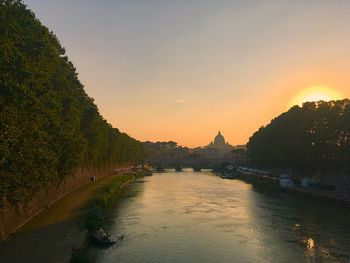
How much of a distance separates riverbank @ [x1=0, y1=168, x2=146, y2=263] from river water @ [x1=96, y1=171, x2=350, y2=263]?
3.08m

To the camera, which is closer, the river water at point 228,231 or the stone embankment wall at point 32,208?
the stone embankment wall at point 32,208

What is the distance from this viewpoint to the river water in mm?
35625

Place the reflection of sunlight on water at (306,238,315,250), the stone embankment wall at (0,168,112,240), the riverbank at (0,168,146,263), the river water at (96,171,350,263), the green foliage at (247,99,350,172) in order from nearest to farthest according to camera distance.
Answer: the riverbank at (0,168,146,263), the stone embankment wall at (0,168,112,240), the river water at (96,171,350,263), the reflection of sunlight on water at (306,238,315,250), the green foliage at (247,99,350,172)

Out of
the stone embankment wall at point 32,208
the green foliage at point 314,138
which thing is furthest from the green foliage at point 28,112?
the green foliage at point 314,138

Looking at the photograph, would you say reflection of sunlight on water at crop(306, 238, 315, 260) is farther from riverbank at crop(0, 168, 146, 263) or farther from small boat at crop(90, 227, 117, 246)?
riverbank at crop(0, 168, 146, 263)

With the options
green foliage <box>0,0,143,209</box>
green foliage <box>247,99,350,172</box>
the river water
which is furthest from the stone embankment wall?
green foliage <box>247,99,350,172</box>

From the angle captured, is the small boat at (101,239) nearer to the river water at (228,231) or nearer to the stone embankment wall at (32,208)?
the river water at (228,231)

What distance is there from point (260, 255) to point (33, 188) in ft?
60.4

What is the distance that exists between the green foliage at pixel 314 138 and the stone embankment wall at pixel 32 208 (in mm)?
46955

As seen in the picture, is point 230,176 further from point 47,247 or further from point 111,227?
point 47,247

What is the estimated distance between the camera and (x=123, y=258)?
33.7 metres

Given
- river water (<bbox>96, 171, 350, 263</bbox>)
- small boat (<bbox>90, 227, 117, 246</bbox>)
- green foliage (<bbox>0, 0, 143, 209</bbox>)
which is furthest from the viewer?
small boat (<bbox>90, 227, 117, 246</bbox>)

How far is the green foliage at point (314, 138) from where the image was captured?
284 ft

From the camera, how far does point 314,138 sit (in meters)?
92.7
